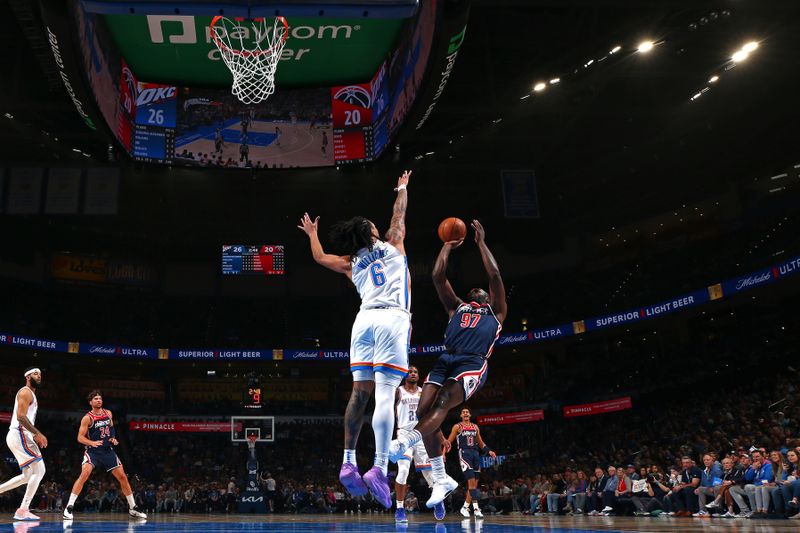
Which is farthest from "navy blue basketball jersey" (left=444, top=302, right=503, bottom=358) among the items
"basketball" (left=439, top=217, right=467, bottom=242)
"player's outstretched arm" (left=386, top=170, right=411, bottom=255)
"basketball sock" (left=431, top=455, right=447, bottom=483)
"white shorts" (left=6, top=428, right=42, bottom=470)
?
"white shorts" (left=6, top=428, right=42, bottom=470)

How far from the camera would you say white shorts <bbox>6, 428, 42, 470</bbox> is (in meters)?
9.50

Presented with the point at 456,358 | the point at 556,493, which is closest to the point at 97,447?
the point at 456,358

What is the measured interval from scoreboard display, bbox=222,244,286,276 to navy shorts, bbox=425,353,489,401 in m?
20.4

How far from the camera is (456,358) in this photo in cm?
718

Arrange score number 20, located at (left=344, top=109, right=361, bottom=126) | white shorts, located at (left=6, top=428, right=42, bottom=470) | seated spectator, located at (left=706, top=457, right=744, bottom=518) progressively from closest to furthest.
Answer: white shorts, located at (left=6, top=428, right=42, bottom=470) < seated spectator, located at (left=706, top=457, right=744, bottom=518) < score number 20, located at (left=344, top=109, right=361, bottom=126)

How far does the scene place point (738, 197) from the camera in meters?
27.4

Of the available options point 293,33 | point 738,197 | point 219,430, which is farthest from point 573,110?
point 219,430

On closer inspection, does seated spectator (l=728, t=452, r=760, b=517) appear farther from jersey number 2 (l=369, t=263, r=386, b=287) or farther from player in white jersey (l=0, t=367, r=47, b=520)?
player in white jersey (l=0, t=367, r=47, b=520)

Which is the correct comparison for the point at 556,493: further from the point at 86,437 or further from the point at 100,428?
the point at 86,437

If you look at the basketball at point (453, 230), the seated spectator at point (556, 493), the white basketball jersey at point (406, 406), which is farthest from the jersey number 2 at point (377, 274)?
the seated spectator at point (556, 493)

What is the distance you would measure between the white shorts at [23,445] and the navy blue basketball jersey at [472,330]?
5953 millimetres

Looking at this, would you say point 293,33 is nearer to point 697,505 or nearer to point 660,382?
point 697,505

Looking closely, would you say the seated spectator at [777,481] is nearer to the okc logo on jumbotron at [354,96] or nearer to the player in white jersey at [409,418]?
the player in white jersey at [409,418]

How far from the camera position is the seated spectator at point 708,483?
13992 mm
